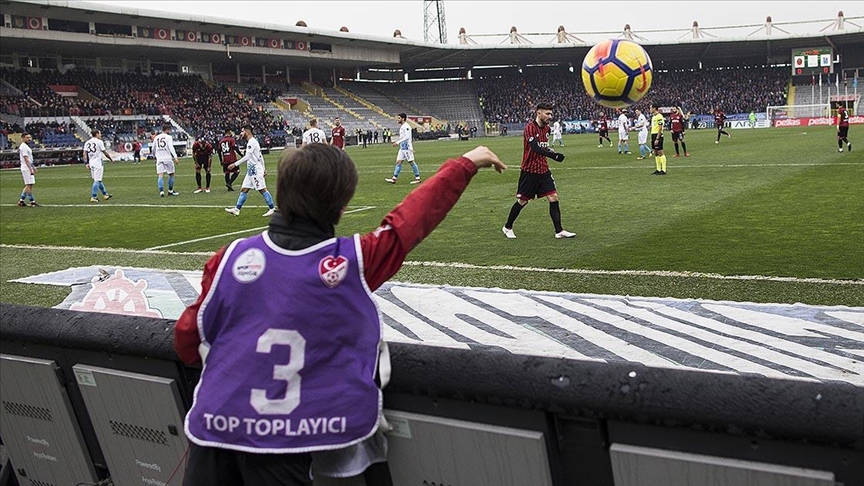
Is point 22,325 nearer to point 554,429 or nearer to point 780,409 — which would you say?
point 554,429

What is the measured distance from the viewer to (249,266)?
8.07 feet

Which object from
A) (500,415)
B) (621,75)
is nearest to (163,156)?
(621,75)

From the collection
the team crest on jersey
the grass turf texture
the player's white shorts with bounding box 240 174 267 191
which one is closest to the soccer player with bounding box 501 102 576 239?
the grass turf texture

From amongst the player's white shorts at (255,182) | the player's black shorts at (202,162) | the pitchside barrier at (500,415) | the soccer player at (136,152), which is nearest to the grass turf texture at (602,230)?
the player's white shorts at (255,182)

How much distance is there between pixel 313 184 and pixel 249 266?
1.00ft

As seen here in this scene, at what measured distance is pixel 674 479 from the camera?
2111mm

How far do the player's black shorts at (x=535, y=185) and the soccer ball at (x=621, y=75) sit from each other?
4.55 feet

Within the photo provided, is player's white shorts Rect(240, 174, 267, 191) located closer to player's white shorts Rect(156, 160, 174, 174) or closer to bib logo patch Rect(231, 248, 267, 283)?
player's white shorts Rect(156, 160, 174, 174)

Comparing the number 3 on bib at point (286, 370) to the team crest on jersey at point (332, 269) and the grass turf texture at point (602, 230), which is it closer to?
the team crest on jersey at point (332, 269)

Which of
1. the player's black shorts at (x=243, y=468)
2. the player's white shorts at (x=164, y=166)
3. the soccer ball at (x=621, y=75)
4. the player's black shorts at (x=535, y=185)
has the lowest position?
the player's black shorts at (x=243, y=468)

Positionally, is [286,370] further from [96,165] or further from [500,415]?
[96,165]

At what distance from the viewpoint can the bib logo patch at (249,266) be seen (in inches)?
96.3

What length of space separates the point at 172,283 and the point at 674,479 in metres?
8.57

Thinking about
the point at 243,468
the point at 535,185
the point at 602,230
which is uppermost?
the point at 535,185
